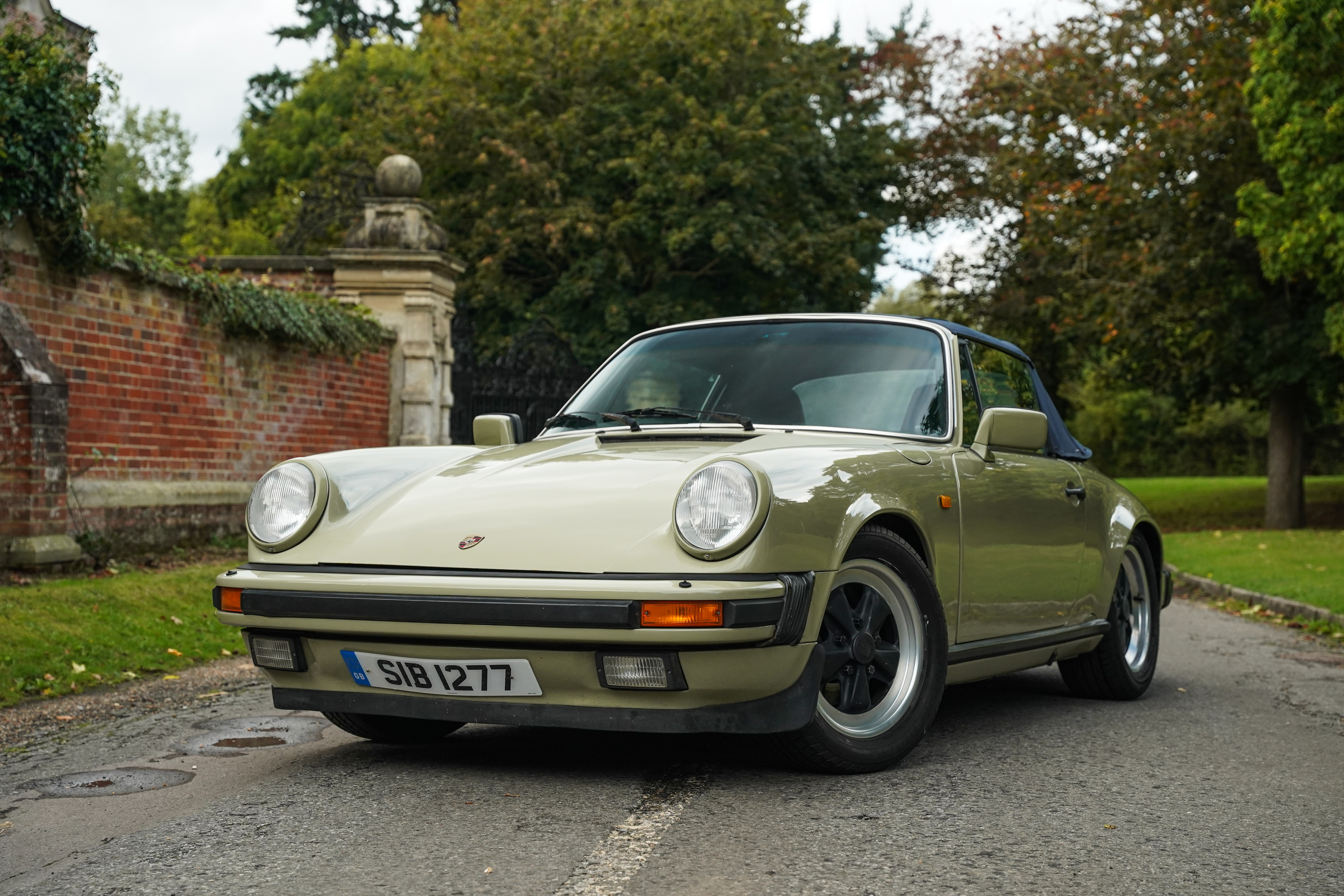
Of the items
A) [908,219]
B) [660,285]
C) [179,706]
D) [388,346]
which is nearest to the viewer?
[179,706]

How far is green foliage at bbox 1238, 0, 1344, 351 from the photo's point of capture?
1645 centimetres

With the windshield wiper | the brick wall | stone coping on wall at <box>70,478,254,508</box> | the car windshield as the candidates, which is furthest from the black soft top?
stone coping on wall at <box>70,478,254,508</box>

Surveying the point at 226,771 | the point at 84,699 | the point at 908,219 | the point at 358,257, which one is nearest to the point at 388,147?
the point at 908,219

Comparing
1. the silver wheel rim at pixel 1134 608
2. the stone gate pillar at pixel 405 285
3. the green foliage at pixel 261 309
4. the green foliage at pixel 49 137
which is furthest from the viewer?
the stone gate pillar at pixel 405 285

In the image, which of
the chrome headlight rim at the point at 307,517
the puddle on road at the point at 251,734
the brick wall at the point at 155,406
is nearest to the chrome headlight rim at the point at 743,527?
the chrome headlight rim at the point at 307,517

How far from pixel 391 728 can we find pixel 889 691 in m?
1.65

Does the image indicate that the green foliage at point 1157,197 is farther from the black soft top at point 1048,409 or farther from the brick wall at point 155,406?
the black soft top at point 1048,409

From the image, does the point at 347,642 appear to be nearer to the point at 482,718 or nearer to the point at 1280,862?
the point at 482,718

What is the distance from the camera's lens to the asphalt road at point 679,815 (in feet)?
10.3

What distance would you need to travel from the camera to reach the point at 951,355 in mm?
5254

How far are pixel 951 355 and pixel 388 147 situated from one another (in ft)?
82.8

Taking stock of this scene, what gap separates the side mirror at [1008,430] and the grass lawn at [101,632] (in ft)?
13.8

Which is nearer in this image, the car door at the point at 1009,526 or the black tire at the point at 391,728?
the black tire at the point at 391,728

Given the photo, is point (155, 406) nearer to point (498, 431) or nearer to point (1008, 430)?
point (498, 431)
